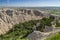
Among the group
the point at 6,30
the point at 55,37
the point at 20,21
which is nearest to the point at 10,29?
the point at 6,30

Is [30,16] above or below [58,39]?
below

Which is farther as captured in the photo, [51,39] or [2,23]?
[2,23]

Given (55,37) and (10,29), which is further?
(10,29)

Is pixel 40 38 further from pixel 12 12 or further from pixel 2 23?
pixel 12 12

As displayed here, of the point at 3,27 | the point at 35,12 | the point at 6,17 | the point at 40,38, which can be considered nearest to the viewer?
the point at 40,38

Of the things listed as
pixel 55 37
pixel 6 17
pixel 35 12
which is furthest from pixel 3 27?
pixel 55 37

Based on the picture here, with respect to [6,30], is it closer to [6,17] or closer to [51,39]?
[6,17]

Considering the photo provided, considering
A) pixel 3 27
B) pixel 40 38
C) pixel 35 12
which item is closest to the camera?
pixel 40 38

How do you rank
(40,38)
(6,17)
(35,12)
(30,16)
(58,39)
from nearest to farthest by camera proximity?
1. (58,39)
2. (40,38)
3. (6,17)
4. (30,16)
5. (35,12)

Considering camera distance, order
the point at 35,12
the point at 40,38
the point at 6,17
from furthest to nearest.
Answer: the point at 35,12
the point at 6,17
the point at 40,38
